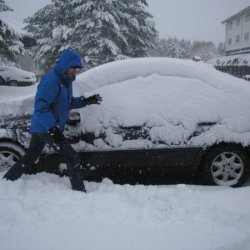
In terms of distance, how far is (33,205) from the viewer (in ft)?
12.1

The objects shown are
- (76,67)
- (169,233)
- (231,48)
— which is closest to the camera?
(169,233)

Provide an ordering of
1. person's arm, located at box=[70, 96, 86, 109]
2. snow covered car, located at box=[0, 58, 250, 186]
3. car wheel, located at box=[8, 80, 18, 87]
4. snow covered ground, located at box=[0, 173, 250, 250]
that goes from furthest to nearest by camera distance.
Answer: car wheel, located at box=[8, 80, 18, 87] → snow covered car, located at box=[0, 58, 250, 186] → person's arm, located at box=[70, 96, 86, 109] → snow covered ground, located at box=[0, 173, 250, 250]

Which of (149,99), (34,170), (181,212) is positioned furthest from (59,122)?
(181,212)

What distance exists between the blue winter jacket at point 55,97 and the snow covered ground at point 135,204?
51cm

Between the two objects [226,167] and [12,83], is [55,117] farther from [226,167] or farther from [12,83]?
[12,83]

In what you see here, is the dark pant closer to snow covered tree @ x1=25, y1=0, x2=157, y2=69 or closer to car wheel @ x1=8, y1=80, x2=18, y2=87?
snow covered tree @ x1=25, y1=0, x2=157, y2=69

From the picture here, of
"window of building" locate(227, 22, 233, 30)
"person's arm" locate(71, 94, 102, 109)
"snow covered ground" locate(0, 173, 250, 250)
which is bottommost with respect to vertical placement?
"snow covered ground" locate(0, 173, 250, 250)

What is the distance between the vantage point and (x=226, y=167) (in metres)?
4.68

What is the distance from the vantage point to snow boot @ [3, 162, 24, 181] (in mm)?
4227

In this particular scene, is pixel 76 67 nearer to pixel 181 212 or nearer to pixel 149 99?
pixel 149 99

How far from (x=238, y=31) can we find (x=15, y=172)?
52.8 metres

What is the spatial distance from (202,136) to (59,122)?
5.78 feet

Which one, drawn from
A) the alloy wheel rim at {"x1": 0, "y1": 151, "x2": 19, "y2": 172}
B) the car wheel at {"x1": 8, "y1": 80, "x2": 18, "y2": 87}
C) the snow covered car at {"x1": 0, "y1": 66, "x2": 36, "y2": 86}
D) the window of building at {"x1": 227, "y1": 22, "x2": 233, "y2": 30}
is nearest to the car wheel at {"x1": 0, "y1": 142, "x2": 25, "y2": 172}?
the alloy wheel rim at {"x1": 0, "y1": 151, "x2": 19, "y2": 172}

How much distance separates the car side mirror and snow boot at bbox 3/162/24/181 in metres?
0.75
